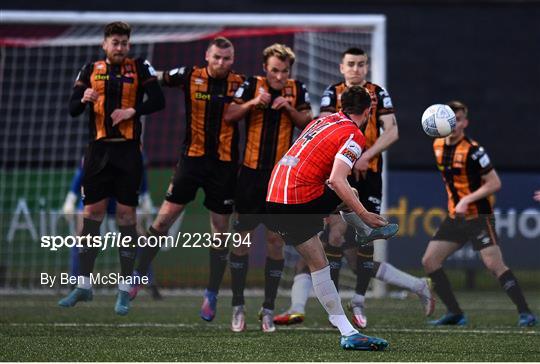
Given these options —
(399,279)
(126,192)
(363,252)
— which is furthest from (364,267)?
(126,192)

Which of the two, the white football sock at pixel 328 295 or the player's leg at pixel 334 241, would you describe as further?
the player's leg at pixel 334 241

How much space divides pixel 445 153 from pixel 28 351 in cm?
450

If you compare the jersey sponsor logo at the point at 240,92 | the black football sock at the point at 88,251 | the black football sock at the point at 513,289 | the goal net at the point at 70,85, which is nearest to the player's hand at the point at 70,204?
the goal net at the point at 70,85

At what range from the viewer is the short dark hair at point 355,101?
824 cm

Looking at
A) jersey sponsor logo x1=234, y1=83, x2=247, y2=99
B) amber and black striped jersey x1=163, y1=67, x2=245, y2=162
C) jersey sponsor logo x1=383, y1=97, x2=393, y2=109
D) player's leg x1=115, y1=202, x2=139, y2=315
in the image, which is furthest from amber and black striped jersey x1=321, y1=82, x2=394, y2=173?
player's leg x1=115, y1=202, x2=139, y2=315

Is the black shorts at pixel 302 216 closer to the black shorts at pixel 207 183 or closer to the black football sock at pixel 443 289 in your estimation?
the black shorts at pixel 207 183

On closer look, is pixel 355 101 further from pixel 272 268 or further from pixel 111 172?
pixel 111 172

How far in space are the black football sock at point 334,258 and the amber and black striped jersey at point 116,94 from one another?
1810 millimetres

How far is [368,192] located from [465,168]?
4.12 ft

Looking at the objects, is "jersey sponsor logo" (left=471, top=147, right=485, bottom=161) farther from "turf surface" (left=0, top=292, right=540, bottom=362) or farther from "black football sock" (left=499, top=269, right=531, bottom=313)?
"turf surface" (left=0, top=292, right=540, bottom=362)

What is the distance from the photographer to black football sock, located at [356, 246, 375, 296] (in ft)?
32.6

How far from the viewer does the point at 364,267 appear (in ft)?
32.7

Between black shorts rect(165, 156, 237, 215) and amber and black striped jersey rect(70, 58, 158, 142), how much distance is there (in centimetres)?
49

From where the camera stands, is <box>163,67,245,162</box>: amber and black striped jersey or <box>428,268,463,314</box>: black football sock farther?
<box>428,268,463,314</box>: black football sock
